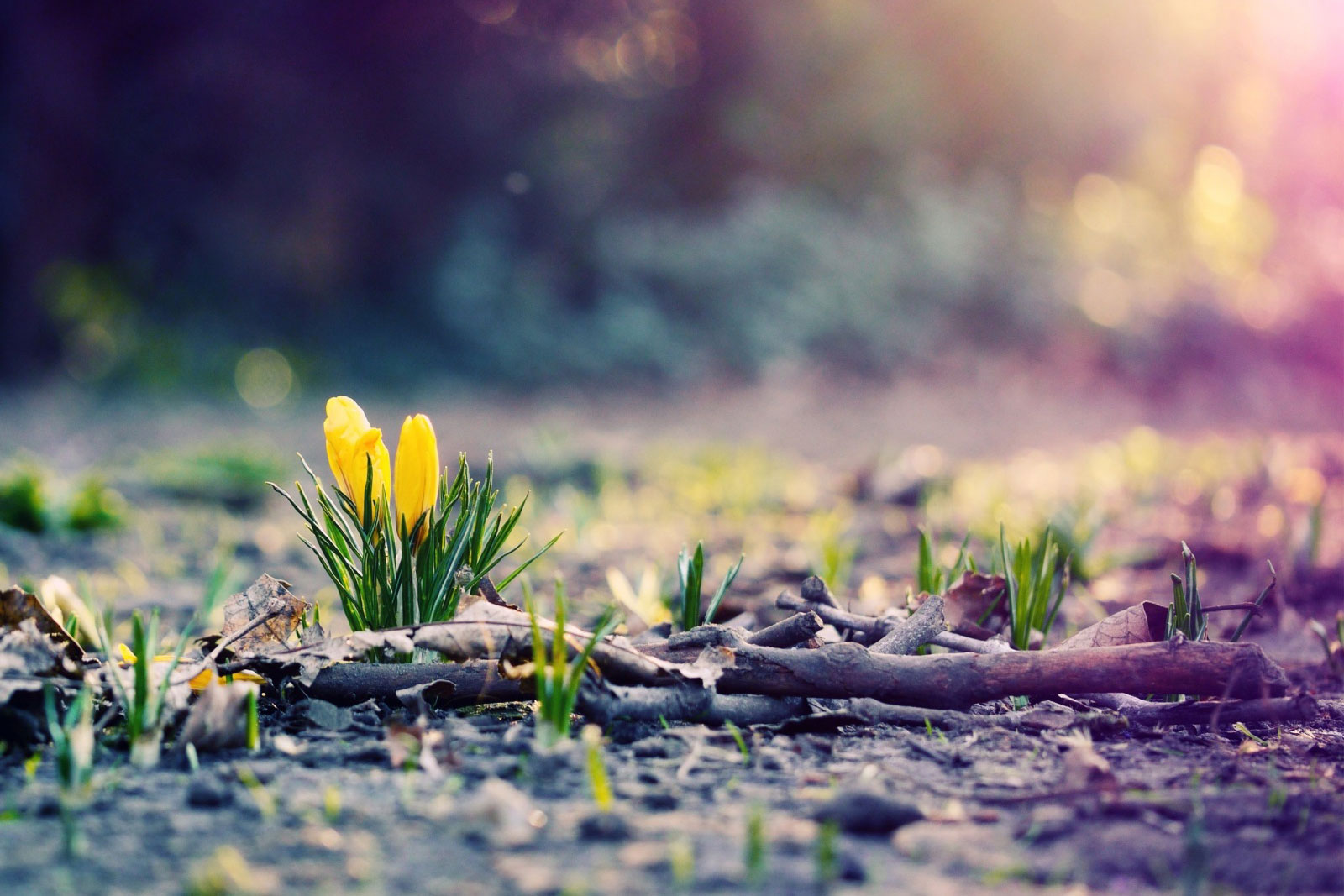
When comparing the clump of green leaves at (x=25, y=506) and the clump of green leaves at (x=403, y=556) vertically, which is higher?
the clump of green leaves at (x=25, y=506)

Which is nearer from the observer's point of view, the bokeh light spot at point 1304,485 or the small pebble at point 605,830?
the small pebble at point 605,830

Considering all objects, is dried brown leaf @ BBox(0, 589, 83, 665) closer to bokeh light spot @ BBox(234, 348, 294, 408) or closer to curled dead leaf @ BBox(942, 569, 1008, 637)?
curled dead leaf @ BBox(942, 569, 1008, 637)

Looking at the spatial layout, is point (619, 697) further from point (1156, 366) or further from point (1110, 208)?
point (1110, 208)

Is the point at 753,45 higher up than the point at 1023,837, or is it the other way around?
the point at 753,45

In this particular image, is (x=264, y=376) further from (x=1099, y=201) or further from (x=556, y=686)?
(x=556, y=686)

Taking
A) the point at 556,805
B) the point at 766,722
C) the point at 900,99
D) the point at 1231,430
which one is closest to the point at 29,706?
the point at 556,805

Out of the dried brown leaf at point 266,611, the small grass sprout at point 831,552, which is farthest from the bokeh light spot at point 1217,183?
the dried brown leaf at point 266,611

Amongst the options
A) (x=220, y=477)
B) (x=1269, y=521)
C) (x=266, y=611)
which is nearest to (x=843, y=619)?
(x=266, y=611)

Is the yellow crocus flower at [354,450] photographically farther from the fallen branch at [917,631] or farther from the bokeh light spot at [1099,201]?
the bokeh light spot at [1099,201]
